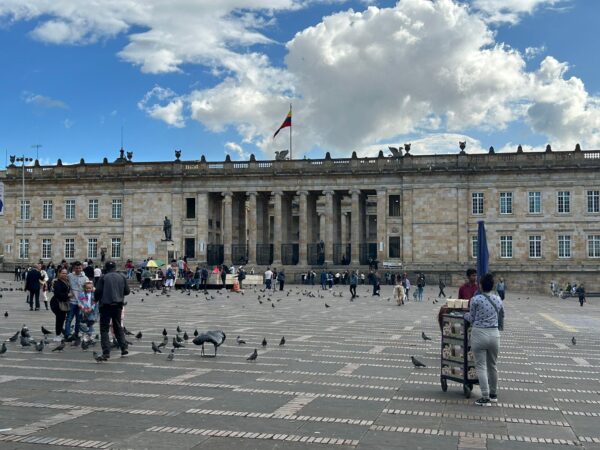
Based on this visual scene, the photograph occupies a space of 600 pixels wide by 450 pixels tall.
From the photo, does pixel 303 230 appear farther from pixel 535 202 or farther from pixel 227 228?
A: pixel 535 202

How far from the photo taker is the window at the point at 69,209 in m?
71.8

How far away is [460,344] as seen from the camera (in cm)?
1127

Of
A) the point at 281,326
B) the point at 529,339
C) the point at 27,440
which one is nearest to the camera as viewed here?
the point at 27,440

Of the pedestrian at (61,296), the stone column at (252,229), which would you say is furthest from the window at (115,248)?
the pedestrian at (61,296)

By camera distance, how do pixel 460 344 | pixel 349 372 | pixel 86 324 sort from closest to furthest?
pixel 460 344
pixel 349 372
pixel 86 324

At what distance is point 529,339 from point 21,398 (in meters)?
14.6

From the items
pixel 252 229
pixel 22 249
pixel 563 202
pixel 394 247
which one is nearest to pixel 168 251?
pixel 252 229

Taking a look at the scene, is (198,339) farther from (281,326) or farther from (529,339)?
(529,339)

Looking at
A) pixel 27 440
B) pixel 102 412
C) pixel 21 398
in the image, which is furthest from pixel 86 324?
pixel 27 440

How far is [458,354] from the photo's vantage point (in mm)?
11305

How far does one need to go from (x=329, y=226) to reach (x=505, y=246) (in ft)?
51.7

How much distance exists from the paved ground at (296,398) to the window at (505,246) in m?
45.3

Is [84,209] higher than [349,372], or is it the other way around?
[84,209]

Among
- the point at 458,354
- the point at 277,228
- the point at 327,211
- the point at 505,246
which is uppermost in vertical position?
the point at 327,211
